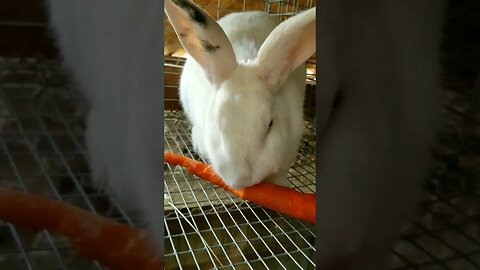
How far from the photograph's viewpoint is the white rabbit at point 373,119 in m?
0.42

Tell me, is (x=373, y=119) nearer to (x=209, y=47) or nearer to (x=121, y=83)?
(x=121, y=83)

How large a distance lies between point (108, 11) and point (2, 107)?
0.37ft

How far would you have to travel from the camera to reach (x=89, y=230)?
379mm

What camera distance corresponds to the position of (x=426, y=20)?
402 millimetres

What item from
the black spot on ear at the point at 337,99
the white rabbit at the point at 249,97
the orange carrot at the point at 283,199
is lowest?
the orange carrot at the point at 283,199

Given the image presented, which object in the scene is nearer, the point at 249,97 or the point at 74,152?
the point at 74,152

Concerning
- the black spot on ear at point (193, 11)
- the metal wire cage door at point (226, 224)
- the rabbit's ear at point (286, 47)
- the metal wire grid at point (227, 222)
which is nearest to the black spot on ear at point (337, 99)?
the black spot on ear at point (193, 11)

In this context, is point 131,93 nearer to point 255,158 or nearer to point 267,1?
point 255,158

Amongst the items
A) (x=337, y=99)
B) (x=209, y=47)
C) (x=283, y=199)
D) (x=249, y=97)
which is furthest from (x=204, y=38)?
(x=337, y=99)

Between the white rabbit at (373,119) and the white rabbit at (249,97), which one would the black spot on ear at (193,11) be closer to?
the white rabbit at (249,97)

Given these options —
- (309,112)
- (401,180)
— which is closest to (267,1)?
(309,112)

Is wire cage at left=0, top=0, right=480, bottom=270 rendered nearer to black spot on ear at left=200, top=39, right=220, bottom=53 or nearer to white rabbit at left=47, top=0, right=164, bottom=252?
white rabbit at left=47, top=0, right=164, bottom=252

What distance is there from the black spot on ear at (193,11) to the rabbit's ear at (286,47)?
0.64ft

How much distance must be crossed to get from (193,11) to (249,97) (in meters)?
0.28
